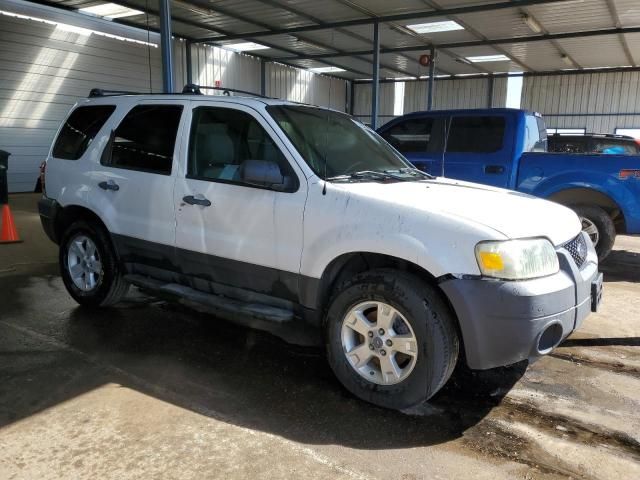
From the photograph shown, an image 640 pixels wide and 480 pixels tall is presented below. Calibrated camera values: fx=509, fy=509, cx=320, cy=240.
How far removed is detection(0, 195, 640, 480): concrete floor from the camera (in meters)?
2.54

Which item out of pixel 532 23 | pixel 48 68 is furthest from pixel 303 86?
pixel 532 23

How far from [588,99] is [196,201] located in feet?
65.7

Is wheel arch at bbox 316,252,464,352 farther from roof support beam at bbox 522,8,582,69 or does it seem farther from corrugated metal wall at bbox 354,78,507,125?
corrugated metal wall at bbox 354,78,507,125

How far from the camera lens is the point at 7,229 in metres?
7.44

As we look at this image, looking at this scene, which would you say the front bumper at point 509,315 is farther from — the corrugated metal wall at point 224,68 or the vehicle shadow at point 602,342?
the corrugated metal wall at point 224,68

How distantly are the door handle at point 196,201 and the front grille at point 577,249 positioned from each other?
239 cm

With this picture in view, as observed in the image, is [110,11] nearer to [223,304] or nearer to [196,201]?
[196,201]

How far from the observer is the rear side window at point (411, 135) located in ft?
24.5

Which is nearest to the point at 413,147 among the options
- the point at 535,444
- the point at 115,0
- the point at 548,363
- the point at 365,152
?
the point at 365,152

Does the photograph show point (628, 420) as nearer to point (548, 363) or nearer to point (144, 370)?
point (548, 363)

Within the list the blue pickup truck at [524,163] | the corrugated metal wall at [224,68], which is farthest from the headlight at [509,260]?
the corrugated metal wall at [224,68]

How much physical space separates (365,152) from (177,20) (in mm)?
10582

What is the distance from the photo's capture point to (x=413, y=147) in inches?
298

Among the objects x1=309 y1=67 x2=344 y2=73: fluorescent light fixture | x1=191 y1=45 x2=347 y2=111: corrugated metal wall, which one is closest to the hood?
x1=191 y1=45 x2=347 y2=111: corrugated metal wall
